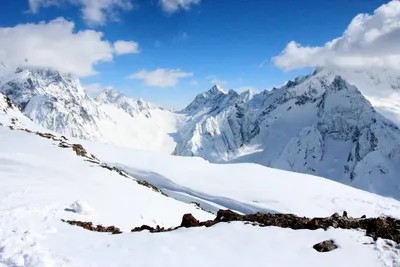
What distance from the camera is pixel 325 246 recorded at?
13.0 meters

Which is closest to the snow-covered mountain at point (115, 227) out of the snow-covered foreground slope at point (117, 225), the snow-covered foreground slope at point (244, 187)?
the snow-covered foreground slope at point (117, 225)

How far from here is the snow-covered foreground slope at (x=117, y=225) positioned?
12430 millimetres

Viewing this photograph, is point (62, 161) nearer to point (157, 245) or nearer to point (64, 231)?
point (64, 231)

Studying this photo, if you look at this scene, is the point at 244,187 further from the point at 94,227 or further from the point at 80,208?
the point at 94,227

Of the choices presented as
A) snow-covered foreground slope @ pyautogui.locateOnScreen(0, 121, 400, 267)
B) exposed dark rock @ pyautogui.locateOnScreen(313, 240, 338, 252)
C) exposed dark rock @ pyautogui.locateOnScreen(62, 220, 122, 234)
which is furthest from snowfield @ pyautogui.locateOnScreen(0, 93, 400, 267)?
exposed dark rock @ pyautogui.locateOnScreen(62, 220, 122, 234)

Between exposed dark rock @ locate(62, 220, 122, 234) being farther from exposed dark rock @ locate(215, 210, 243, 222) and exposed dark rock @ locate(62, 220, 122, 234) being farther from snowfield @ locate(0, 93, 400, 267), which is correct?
exposed dark rock @ locate(215, 210, 243, 222)

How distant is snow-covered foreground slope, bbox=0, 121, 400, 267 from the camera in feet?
40.8

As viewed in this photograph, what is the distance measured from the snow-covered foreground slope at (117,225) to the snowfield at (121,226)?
33mm

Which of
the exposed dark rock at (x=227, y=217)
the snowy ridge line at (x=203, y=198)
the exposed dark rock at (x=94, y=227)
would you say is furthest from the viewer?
the snowy ridge line at (x=203, y=198)

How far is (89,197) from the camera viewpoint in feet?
72.2

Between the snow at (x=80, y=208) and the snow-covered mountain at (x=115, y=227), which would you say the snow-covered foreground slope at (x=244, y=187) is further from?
the snow at (x=80, y=208)

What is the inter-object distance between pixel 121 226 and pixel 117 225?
190mm

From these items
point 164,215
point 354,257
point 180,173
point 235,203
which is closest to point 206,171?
point 180,173

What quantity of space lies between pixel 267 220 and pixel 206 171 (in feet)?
116
